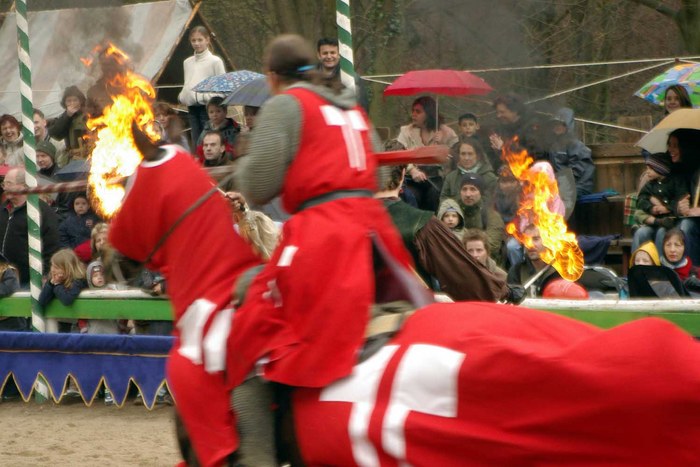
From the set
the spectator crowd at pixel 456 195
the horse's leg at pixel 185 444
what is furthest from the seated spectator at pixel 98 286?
the horse's leg at pixel 185 444

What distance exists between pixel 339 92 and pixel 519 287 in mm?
3736

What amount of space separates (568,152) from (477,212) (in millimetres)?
1224

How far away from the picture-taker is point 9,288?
10.5m

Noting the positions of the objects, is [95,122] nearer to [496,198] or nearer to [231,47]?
[496,198]

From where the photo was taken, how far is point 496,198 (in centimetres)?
971

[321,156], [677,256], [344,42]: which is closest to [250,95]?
[344,42]

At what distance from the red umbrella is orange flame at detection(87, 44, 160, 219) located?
503 centimetres

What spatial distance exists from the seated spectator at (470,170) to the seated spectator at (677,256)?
62.0 inches

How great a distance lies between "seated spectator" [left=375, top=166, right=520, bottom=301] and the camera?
649cm

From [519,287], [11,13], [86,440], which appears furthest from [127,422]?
[11,13]

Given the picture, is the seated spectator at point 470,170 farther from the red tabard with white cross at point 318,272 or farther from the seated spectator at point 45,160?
the red tabard with white cross at point 318,272

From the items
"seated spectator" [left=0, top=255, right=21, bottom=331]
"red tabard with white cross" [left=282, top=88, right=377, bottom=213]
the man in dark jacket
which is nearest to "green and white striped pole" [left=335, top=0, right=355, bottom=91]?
the man in dark jacket

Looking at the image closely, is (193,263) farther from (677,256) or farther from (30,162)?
(30,162)

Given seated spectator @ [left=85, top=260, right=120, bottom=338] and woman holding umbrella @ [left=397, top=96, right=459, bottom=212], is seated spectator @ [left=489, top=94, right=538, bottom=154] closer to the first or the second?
woman holding umbrella @ [left=397, top=96, right=459, bottom=212]
